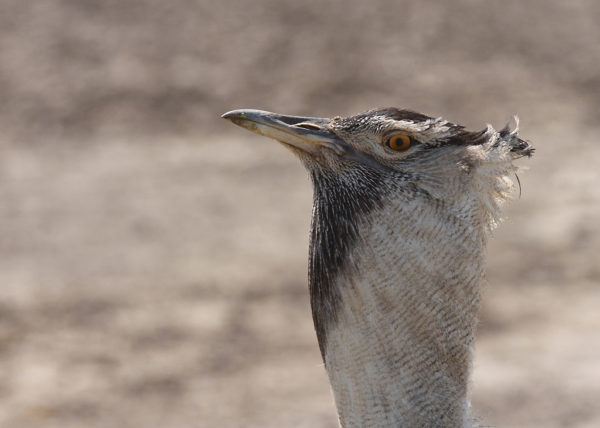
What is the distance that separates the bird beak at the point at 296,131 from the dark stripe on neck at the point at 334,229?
14 cm

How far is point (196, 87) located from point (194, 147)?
1.32m

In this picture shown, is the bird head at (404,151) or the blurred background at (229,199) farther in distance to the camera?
the blurred background at (229,199)

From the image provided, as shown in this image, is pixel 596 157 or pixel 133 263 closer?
pixel 133 263

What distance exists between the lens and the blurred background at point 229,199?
8.02m

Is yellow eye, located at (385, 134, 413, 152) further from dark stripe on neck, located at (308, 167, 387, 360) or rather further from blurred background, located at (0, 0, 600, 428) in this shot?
blurred background, located at (0, 0, 600, 428)

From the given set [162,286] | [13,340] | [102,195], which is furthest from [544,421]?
[102,195]

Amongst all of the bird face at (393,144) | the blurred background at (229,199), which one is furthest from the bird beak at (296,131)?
the blurred background at (229,199)

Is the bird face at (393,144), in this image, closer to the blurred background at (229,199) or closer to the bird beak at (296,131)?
the bird beak at (296,131)

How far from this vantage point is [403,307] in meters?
3.23

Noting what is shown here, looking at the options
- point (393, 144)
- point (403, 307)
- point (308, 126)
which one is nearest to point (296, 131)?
point (308, 126)

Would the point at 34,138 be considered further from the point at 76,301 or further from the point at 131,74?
the point at 76,301

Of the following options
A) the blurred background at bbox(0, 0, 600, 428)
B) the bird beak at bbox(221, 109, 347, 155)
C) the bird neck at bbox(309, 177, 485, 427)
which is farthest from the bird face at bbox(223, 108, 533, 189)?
the blurred background at bbox(0, 0, 600, 428)

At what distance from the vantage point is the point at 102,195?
37.6 feet

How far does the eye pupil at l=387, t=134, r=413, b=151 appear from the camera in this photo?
341 cm
